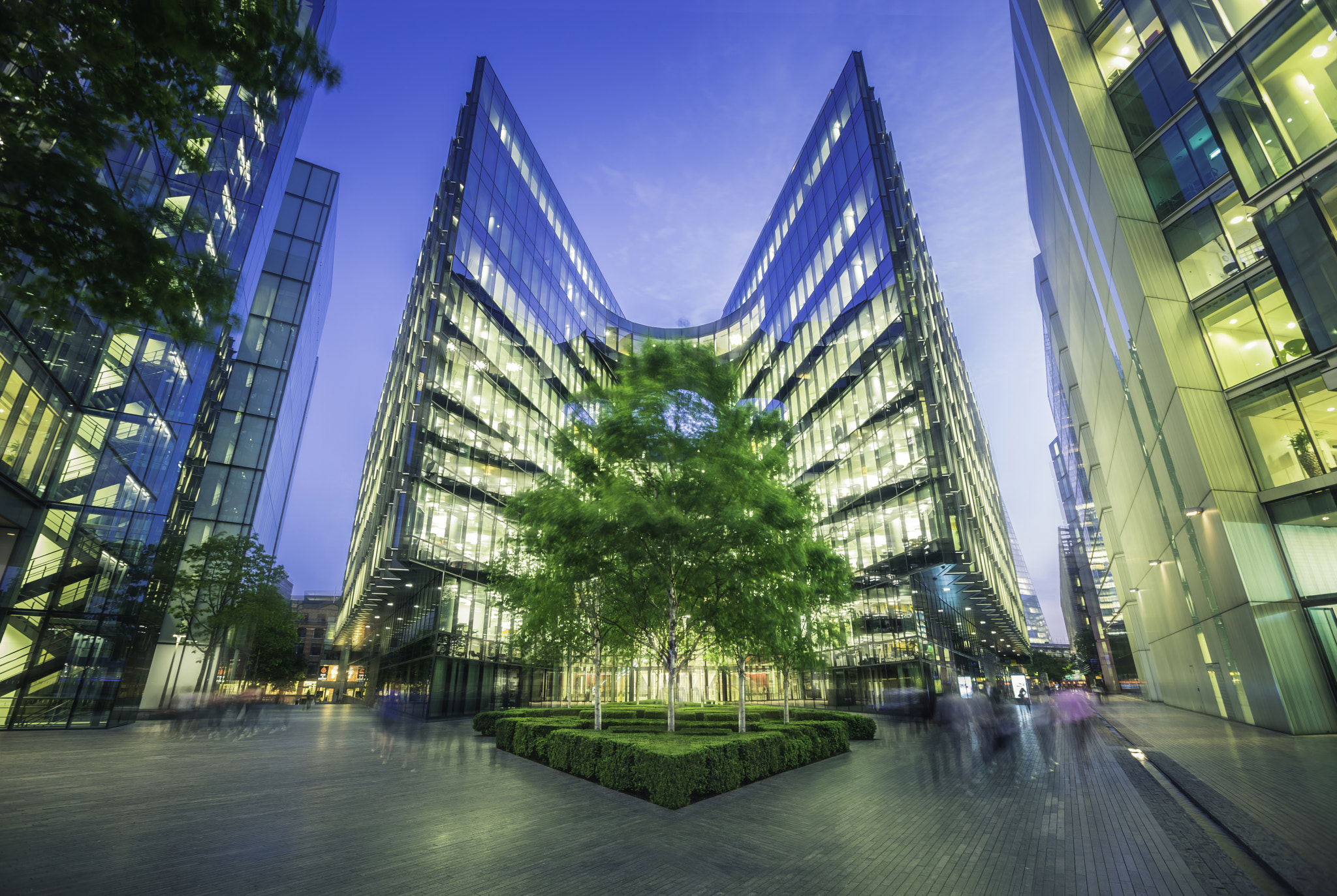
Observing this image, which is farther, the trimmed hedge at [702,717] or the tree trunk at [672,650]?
the trimmed hedge at [702,717]

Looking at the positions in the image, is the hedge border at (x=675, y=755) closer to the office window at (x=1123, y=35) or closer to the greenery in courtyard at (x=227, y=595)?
the greenery in courtyard at (x=227, y=595)

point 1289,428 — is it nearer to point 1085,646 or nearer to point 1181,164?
point 1181,164

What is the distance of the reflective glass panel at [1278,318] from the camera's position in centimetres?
1734

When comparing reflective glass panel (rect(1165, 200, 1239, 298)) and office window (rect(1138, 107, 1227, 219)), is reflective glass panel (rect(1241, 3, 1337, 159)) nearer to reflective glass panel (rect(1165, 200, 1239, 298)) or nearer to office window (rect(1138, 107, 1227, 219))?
office window (rect(1138, 107, 1227, 219))

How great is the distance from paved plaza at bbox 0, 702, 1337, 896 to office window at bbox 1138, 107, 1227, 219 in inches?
692

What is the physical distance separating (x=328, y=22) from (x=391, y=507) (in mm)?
28985

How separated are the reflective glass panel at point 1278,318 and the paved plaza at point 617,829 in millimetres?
10849

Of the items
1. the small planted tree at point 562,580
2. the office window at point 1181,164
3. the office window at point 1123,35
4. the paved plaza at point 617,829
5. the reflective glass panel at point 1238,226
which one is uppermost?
the office window at point 1123,35

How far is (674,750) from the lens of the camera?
1088 cm

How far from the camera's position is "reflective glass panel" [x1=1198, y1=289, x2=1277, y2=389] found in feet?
60.0

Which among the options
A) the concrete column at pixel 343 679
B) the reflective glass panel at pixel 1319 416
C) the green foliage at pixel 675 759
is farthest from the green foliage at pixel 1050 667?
the green foliage at pixel 675 759

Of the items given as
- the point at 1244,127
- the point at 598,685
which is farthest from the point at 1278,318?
the point at 598,685

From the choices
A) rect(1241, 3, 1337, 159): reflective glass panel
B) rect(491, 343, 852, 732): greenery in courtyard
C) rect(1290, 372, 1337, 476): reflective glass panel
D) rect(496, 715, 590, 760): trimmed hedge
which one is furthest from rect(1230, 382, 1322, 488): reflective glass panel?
rect(496, 715, 590, 760): trimmed hedge

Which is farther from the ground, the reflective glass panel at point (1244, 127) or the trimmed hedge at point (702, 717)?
the reflective glass panel at point (1244, 127)
